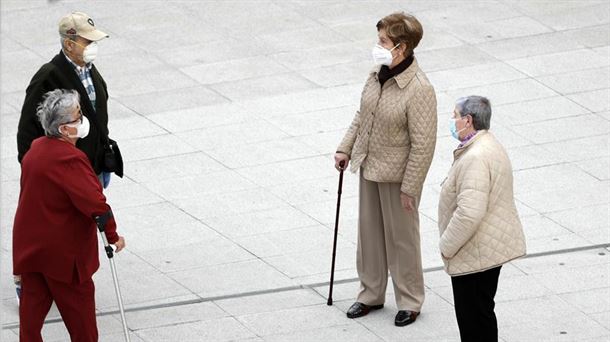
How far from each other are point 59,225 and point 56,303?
502 millimetres

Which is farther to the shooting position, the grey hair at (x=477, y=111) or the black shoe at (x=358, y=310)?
the black shoe at (x=358, y=310)

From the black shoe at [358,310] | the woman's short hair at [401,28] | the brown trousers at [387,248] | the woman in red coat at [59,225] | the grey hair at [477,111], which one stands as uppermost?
the woman's short hair at [401,28]

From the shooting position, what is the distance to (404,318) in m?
8.76

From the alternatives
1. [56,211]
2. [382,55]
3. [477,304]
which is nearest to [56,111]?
[56,211]

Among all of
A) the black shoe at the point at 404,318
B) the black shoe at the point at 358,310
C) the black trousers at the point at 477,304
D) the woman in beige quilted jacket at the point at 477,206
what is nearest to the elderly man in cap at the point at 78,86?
the black shoe at the point at 358,310

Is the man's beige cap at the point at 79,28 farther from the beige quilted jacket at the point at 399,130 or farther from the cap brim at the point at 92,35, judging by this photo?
the beige quilted jacket at the point at 399,130

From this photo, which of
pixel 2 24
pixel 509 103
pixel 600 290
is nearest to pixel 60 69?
pixel 600 290

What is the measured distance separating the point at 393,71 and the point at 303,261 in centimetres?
181

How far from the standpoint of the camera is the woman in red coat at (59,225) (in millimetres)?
7605

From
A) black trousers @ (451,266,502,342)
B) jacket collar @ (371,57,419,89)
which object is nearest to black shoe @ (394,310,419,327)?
black trousers @ (451,266,502,342)

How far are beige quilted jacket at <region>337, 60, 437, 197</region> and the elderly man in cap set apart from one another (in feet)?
5.41

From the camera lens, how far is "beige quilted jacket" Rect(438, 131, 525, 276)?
7.51m

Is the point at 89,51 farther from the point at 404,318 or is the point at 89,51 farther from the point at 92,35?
the point at 404,318

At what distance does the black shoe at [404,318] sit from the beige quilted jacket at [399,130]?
819 mm
